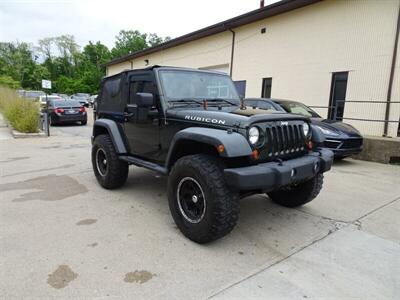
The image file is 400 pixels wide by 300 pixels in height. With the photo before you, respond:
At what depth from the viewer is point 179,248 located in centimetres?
306

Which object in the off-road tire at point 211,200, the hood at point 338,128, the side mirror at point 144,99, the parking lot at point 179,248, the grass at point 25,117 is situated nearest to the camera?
the parking lot at point 179,248

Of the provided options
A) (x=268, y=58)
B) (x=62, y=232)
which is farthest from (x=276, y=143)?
(x=268, y=58)

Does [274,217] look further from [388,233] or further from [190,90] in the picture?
[190,90]

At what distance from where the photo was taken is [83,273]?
259 centimetres

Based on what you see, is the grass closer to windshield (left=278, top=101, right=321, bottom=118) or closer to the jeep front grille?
windshield (left=278, top=101, right=321, bottom=118)

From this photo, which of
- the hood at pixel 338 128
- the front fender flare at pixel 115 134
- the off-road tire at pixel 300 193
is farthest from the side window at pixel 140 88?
the hood at pixel 338 128

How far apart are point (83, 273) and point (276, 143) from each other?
7.24ft

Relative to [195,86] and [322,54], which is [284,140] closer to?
[195,86]

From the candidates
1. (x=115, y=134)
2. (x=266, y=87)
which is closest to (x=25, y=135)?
(x=115, y=134)

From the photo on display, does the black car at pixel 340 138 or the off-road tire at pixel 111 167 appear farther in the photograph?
the black car at pixel 340 138

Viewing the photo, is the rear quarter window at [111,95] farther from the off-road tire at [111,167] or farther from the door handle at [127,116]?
the off-road tire at [111,167]

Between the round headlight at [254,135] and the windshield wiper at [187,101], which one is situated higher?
the windshield wiper at [187,101]

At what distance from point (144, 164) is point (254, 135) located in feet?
5.82

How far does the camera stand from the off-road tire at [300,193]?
3873mm
